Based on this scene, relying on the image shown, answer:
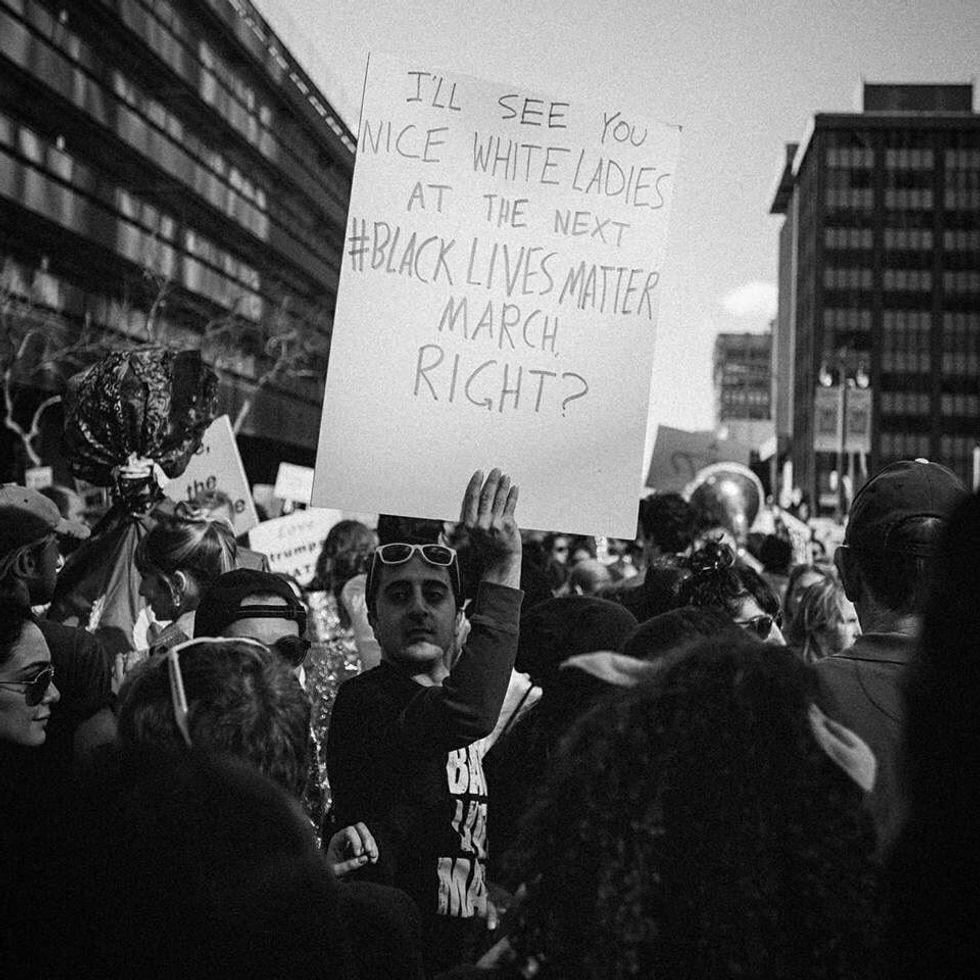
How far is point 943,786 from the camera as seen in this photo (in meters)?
1.06

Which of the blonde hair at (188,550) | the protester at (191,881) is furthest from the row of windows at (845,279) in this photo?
the protester at (191,881)

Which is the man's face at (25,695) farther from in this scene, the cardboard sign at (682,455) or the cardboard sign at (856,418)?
the cardboard sign at (856,418)

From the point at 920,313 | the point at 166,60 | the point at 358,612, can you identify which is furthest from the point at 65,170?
the point at 920,313

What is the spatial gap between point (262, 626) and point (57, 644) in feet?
1.63

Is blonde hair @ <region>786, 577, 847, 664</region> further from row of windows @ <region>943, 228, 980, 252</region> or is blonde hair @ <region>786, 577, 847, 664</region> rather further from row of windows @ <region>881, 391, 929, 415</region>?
row of windows @ <region>943, 228, 980, 252</region>

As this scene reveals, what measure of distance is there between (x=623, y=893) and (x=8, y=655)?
1.68 meters

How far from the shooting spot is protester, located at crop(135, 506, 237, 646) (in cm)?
386

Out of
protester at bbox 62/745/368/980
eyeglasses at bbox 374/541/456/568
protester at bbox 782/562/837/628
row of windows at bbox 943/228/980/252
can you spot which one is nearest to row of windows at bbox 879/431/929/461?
row of windows at bbox 943/228/980/252

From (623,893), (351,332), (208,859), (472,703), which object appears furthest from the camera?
(351,332)

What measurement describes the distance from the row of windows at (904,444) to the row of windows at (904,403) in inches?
77.3

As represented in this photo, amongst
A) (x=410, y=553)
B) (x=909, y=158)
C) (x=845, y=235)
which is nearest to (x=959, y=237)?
(x=909, y=158)

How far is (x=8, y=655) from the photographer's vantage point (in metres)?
2.57

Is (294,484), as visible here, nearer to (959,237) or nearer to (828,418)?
(828,418)

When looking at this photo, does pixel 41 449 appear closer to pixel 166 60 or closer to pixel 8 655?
pixel 166 60
